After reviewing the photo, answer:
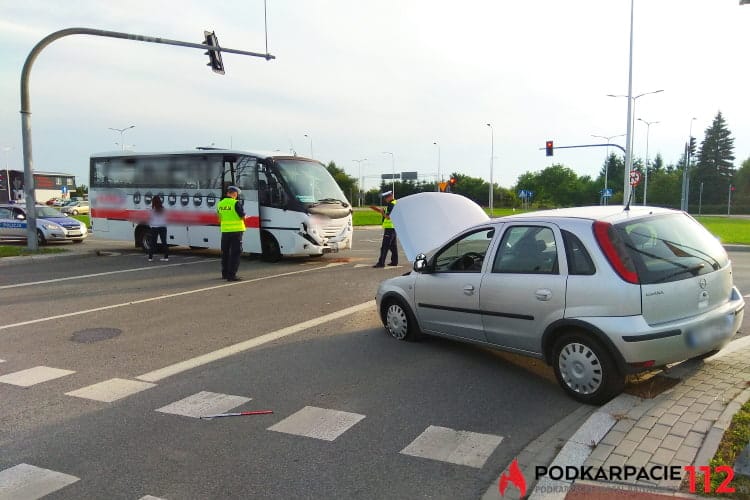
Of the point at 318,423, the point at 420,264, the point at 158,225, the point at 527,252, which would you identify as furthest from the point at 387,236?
the point at 318,423

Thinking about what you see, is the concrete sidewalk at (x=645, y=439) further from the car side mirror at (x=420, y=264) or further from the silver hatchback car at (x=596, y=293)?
the car side mirror at (x=420, y=264)

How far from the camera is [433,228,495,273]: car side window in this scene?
5768 millimetres

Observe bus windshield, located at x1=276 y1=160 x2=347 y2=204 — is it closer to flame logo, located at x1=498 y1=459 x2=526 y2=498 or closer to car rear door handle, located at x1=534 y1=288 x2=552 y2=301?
car rear door handle, located at x1=534 y1=288 x2=552 y2=301

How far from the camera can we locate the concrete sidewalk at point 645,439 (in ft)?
10.6

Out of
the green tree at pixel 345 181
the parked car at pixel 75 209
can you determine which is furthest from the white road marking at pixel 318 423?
the green tree at pixel 345 181

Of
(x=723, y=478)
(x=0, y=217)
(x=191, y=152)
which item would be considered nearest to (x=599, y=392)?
(x=723, y=478)

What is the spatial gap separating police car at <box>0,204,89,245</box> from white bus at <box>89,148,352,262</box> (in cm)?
322

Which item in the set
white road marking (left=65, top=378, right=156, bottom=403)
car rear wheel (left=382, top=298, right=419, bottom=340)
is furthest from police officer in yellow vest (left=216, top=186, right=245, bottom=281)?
white road marking (left=65, top=378, right=156, bottom=403)

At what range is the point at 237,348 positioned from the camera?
6719 mm

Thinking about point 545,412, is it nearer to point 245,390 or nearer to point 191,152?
point 245,390

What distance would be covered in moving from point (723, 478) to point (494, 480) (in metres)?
1.25

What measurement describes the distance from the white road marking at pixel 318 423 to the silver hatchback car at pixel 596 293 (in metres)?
1.76

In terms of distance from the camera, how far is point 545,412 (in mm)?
4586

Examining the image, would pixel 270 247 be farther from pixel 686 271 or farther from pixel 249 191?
pixel 686 271
